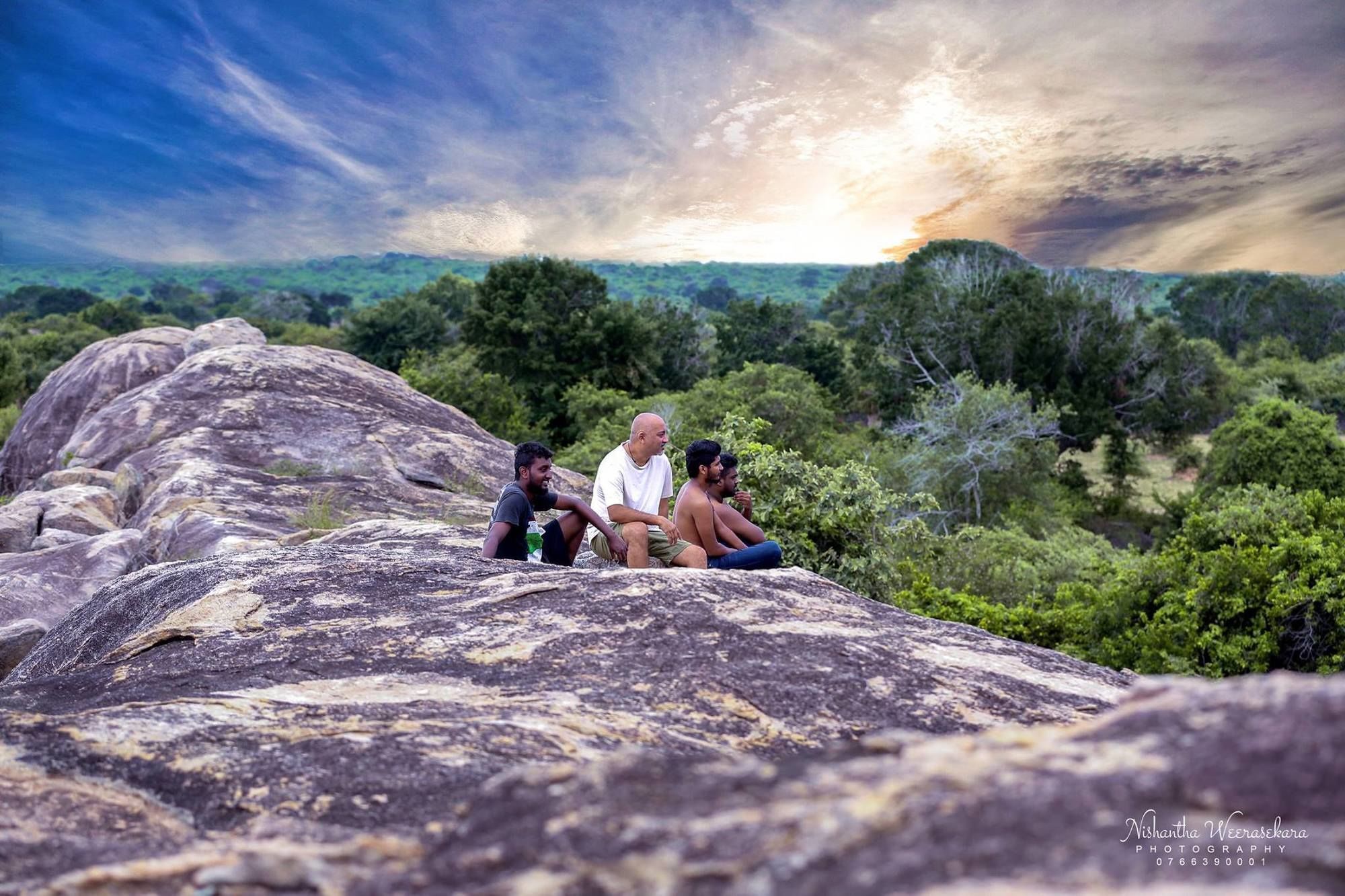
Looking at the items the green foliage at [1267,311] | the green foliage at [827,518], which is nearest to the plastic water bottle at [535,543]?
the green foliage at [827,518]

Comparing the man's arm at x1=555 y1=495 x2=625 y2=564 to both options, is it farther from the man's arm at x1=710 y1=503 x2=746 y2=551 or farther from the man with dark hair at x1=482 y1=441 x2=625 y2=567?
the man's arm at x1=710 y1=503 x2=746 y2=551

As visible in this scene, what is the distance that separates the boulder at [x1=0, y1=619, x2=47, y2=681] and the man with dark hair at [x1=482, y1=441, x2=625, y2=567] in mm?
3264

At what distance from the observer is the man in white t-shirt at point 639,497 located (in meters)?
6.92

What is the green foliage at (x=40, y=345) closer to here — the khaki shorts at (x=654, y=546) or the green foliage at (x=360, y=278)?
the khaki shorts at (x=654, y=546)

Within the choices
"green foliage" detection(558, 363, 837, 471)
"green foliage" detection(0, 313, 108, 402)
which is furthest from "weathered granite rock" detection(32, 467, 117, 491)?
"green foliage" detection(0, 313, 108, 402)

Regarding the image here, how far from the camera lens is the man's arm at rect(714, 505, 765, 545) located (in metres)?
7.08

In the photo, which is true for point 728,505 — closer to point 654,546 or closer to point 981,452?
point 654,546

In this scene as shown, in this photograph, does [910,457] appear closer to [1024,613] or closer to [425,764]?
[1024,613]

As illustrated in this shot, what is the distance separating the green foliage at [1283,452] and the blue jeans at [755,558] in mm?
15727

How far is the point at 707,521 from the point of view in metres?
6.89

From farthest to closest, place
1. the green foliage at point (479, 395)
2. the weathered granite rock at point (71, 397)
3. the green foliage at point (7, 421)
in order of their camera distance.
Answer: the green foliage at point (479, 395) < the green foliage at point (7, 421) < the weathered granite rock at point (71, 397)

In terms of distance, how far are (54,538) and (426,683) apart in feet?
28.9

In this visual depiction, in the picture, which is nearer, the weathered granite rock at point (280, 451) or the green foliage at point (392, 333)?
the weathered granite rock at point (280, 451)

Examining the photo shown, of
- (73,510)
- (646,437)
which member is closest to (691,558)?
(646,437)
